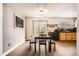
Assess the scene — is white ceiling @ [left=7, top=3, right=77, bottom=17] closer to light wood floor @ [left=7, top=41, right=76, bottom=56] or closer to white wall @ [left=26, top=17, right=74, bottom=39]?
white wall @ [left=26, top=17, right=74, bottom=39]

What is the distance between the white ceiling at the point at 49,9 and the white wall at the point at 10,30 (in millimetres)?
114

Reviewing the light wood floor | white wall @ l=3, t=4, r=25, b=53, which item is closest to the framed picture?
white wall @ l=3, t=4, r=25, b=53

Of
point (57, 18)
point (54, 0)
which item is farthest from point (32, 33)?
point (54, 0)

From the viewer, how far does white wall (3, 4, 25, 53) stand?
318 centimetres

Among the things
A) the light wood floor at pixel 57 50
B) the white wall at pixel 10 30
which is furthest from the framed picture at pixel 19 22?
the light wood floor at pixel 57 50

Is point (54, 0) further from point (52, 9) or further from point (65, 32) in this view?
point (65, 32)

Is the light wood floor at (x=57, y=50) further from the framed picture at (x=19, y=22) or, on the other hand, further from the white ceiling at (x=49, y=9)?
the white ceiling at (x=49, y=9)

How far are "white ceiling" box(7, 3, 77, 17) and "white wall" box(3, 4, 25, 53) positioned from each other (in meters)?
0.11

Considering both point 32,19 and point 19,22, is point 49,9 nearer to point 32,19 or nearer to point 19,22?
point 32,19

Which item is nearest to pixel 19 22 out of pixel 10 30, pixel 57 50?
pixel 10 30

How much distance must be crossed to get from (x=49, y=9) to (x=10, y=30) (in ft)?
3.34

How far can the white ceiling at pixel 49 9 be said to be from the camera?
3086mm

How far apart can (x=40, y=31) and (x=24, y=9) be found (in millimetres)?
614

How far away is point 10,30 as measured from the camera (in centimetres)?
329
